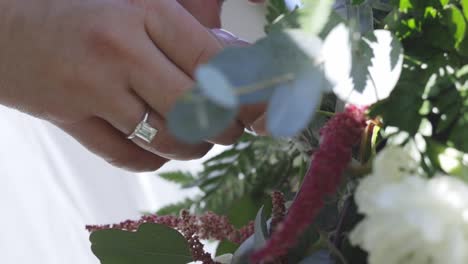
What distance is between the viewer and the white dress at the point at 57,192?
742 mm

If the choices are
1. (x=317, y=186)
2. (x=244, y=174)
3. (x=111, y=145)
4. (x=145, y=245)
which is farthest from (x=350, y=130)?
(x=244, y=174)

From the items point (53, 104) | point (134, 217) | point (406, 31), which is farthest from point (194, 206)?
point (406, 31)

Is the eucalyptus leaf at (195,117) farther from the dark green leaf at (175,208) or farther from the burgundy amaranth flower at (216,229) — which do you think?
the dark green leaf at (175,208)

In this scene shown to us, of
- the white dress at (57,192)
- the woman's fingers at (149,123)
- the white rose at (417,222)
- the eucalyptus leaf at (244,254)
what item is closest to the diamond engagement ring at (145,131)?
the woman's fingers at (149,123)

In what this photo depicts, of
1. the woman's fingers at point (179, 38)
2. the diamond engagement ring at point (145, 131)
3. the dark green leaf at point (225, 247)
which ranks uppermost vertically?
the woman's fingers at point (179, 38)

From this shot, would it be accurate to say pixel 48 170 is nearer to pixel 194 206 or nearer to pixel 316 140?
pixel 194 206

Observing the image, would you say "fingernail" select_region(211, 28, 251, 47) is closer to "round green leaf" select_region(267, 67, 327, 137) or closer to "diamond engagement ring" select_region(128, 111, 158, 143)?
"diamond engagement ring" select_region(128, 111, 158, 143)

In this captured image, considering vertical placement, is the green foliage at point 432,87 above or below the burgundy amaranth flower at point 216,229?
above

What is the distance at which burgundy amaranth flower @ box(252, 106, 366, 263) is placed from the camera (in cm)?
15

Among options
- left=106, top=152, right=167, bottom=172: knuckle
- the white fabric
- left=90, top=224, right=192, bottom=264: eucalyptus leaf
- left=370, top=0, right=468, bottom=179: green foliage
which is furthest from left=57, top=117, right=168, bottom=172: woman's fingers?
the white fabric

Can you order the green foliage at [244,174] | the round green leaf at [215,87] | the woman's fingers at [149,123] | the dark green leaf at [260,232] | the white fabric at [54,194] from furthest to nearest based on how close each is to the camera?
the white fabric at [54,194], the green foliage at [244,174], the woman's fingers at [149,123], the dark green leaf at [260,232], the round green leaf at [215,87]

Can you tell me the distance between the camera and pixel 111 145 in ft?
1.33

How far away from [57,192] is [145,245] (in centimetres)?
53

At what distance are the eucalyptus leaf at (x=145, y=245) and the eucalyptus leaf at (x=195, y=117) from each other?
17 centimetres
